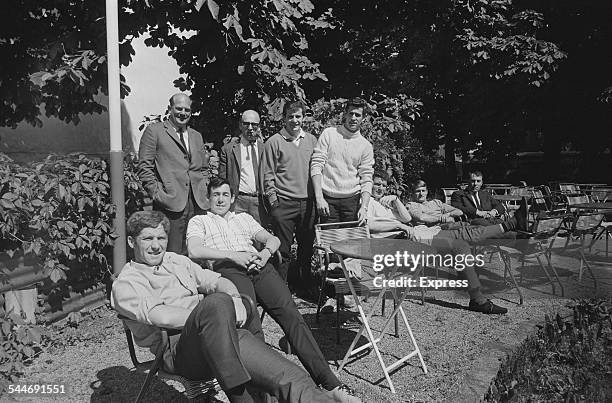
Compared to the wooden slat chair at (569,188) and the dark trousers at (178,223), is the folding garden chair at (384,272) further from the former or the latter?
the wooden slat chair at (569,188)

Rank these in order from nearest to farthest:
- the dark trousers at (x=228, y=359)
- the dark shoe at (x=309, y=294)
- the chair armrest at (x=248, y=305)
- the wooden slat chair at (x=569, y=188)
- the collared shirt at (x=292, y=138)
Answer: the dark trousers at (x=228, y=359)
the chair armrest at (x=248, y=305)
the collared shirt at (x=292, y=138)
the dark shoe at (x=309, y=294)
the wooden slat chair at (x=569, y=188)

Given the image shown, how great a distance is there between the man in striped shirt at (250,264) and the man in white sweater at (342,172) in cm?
118

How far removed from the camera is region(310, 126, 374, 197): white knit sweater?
16.3 ft

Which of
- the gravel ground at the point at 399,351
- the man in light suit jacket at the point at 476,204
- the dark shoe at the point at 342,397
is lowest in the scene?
the gravel ground at the point at 399,351

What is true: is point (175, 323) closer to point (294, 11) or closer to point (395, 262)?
point (395, 262)

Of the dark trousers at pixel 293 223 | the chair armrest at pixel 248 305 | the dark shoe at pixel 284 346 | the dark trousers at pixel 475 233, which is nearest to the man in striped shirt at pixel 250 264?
the chair armrest at pixel 248 305

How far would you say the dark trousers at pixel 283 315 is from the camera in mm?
3229

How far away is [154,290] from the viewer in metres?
2.91

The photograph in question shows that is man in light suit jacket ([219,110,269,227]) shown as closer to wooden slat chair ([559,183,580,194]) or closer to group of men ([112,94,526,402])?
group of men ([112,94,526,402])

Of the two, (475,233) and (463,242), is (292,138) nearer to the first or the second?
(463,242)

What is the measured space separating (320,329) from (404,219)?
1.32 m

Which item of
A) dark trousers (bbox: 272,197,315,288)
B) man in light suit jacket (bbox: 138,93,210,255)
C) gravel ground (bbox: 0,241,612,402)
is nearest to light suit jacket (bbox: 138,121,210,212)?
man in light suit jacket (bbox: 138,93,210,255)

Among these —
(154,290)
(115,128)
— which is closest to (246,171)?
(115,128)

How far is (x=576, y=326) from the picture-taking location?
4.16 m
